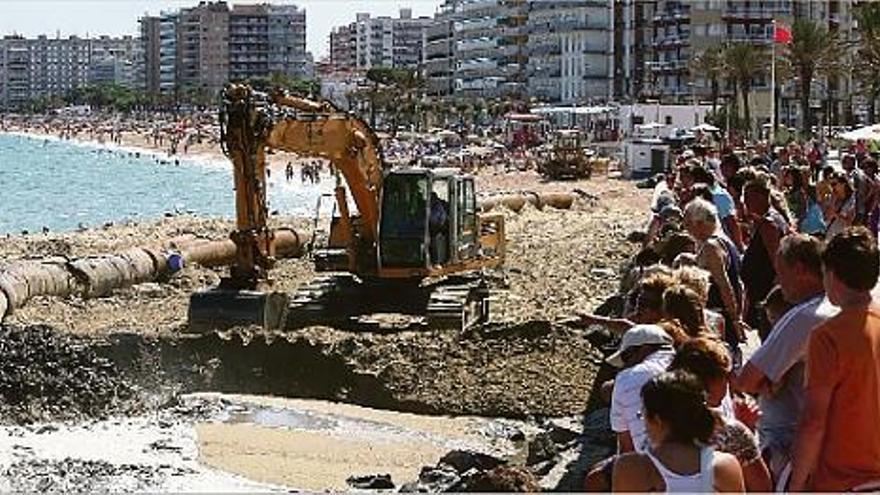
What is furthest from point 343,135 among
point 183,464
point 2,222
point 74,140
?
point 74,140

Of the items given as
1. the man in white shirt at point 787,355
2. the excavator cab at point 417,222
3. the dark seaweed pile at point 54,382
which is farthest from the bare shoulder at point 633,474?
the excavator cab at point 417,222

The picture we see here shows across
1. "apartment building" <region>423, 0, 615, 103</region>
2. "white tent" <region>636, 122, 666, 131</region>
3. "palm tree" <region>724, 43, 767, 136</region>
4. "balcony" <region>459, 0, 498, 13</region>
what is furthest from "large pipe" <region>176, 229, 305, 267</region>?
"balcony" <region>459, 0, 498, 13</region>

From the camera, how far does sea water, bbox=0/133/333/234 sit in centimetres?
7294

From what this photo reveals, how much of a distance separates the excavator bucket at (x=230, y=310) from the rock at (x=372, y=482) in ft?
19.9

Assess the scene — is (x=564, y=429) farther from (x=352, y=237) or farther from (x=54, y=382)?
(x=352, y=237)

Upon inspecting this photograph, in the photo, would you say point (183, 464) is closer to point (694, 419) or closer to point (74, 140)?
point (694, 419)

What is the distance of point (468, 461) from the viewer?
Answer: 12023 millimetres

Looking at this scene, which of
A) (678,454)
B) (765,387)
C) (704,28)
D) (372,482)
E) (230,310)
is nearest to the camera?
(678,454)

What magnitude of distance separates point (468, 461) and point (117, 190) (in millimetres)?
92819

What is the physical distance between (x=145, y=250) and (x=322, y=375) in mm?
11832

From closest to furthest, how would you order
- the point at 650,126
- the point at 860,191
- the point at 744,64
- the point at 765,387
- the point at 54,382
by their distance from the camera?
the point at 765,387, the point at 54,382, the point at 860,191, the point at 650,126, the point at 744,64

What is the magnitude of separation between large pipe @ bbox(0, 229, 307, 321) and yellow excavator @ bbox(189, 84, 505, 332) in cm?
347

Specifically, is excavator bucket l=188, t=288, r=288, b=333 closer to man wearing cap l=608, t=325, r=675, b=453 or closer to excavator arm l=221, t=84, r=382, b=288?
excavator arm l=221, t=84, r=382, b=288

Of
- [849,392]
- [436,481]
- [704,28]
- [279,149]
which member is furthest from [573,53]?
[849,392]
